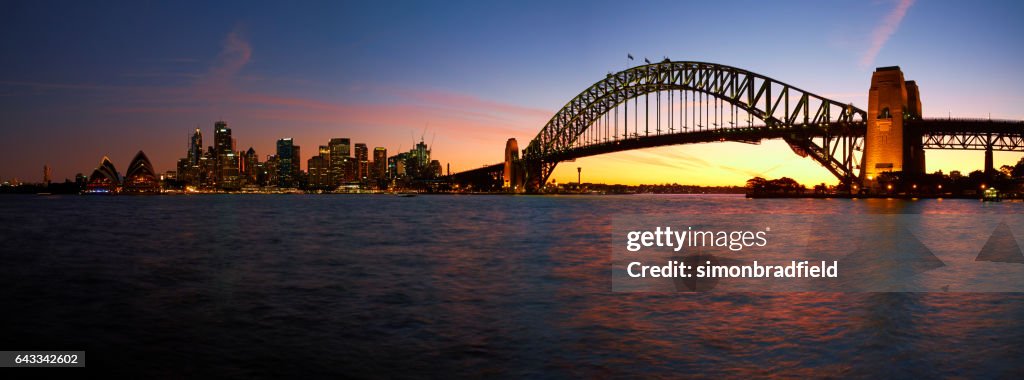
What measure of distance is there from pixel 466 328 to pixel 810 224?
34.8 meters

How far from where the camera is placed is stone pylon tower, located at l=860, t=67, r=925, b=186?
82.0m

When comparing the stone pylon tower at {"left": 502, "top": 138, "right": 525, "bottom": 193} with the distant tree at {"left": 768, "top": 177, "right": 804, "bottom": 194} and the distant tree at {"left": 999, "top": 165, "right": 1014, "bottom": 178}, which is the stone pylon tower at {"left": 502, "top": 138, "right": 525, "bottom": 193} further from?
the distant tree at {"left": 999, "top": 165, "right": 1014, "bottom": 178}

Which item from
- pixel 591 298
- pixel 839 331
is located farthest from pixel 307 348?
pixel 839 331

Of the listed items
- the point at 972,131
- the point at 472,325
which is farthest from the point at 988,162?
the point at 472,325

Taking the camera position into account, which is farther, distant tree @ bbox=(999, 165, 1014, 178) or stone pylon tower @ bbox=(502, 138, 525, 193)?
stone pylon tower @ bbox=(502, 138, 525, 193)

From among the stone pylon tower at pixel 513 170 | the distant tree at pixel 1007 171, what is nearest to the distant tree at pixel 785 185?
the distant tree at pixel 1007 171

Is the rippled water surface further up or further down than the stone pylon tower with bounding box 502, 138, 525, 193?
further down

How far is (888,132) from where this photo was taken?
82812 mm

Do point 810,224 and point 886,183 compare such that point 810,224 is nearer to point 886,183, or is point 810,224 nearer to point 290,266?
point 290,266

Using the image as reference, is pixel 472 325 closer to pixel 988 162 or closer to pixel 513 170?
pixel 988 162

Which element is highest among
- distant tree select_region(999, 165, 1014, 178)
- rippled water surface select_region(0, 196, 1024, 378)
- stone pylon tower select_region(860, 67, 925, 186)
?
stone pylon tower select_region(860, 67, 925, 186)

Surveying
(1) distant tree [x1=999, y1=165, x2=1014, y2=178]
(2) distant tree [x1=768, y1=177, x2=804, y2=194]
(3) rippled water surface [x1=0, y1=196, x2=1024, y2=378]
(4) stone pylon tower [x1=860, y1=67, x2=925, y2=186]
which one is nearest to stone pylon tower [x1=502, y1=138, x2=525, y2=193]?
(2) distant tree [x1=768, y1=177, x2=804, y2=194]

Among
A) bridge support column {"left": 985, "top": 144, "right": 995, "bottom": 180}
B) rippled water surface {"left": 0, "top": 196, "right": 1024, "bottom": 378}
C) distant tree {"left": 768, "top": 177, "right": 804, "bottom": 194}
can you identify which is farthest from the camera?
distant tree {"left": 768, "top": 177, "right": 804, "bottom": 194}

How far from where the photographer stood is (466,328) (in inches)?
463
